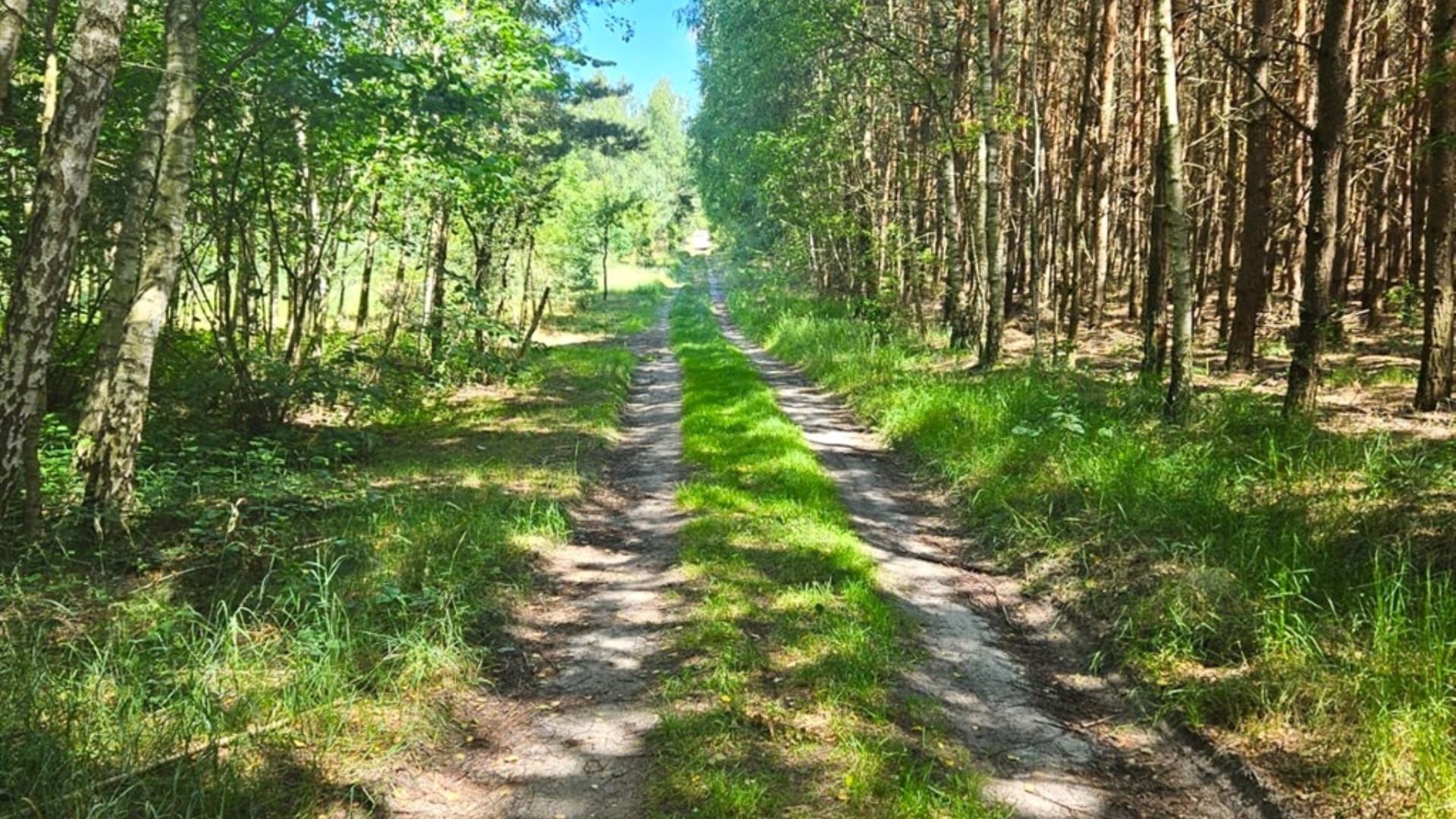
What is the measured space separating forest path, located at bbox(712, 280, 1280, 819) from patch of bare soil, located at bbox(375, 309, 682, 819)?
1.64 metres

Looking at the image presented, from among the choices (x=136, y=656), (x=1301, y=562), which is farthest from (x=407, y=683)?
(x=1301, y=562)

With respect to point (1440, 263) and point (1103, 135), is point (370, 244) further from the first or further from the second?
point (1440, 263)

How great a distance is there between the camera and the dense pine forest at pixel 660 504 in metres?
3.71

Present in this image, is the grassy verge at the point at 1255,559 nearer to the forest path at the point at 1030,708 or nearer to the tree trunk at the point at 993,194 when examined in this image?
the forest path at the point at 1030,708

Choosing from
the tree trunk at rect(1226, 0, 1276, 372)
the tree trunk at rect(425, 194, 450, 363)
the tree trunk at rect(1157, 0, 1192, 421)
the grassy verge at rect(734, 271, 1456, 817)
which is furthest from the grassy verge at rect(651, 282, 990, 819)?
the tree trunk at rect(1226, 0, 1276, 372)

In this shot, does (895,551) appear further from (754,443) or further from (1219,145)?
(1219,145)

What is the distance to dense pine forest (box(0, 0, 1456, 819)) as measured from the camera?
3.71 m

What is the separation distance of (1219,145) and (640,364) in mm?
14483

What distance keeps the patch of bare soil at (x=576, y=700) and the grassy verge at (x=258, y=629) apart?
20 cm

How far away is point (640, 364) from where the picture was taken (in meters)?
19.5

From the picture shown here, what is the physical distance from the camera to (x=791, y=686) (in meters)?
4.45

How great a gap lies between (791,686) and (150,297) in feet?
18.8

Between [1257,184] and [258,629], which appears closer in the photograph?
[258,629]

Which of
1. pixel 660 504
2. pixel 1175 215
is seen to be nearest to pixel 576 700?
pixel 660 504
